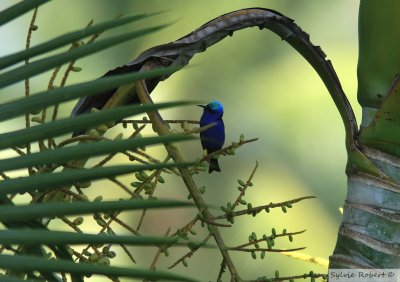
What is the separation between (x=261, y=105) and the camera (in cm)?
338

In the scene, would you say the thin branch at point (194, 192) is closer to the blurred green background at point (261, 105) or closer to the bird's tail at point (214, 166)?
the bird's tail at point (214, 166)

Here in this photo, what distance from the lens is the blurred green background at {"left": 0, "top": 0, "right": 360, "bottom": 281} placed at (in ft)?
10.6

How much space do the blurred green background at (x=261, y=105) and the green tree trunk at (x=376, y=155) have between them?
1.99m

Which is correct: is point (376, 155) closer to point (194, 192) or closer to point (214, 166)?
point (214, 166)

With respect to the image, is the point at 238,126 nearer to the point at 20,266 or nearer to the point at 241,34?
the point at 241,34

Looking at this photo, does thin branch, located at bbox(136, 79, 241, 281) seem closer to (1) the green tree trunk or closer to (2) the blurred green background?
(1) the green tree trunk

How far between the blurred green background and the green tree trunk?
1.99 meters

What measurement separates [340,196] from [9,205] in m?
2.89

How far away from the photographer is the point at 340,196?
3.36m

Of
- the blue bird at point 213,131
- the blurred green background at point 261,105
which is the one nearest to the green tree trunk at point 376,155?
the blue bird at point 213,131

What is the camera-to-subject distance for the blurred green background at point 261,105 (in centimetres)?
324

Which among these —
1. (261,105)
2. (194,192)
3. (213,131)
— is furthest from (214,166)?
(261,105)

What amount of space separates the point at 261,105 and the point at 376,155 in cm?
221

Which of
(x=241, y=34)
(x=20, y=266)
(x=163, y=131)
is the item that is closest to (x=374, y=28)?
(x=163, y=131)
